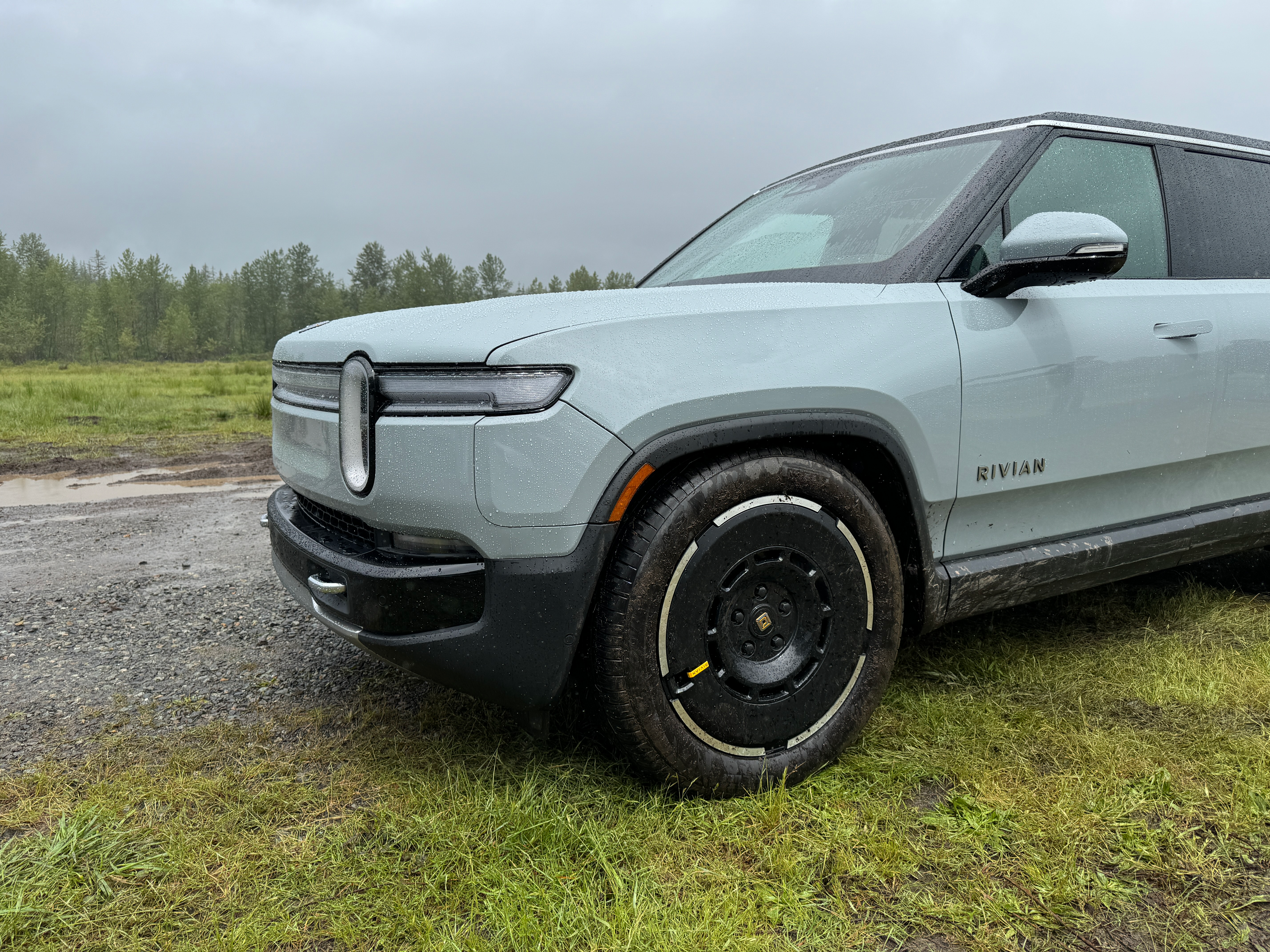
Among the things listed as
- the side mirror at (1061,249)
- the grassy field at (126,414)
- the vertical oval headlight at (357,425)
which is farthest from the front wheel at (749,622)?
the grassy field at (126,414)

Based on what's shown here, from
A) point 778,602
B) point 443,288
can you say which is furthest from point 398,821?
point 443,288

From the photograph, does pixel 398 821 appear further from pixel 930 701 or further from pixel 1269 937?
pixel 1269 937

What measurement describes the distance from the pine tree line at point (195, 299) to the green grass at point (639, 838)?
69732 mm

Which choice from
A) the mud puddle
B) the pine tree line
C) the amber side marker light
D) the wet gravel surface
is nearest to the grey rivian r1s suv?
the amber side marker light

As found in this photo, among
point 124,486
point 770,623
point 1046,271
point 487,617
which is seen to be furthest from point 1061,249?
point 124,486

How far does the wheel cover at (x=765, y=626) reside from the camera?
75.7 inches

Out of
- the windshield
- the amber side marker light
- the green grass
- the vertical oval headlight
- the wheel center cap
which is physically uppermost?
the windshield

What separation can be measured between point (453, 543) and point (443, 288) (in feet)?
274

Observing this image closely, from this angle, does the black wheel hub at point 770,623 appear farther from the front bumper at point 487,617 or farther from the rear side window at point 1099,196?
the rear side window at point 1099,196

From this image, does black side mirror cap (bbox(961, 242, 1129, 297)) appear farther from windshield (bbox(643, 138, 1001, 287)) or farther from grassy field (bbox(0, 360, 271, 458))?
grassy field (bbox(0, 360, 271, 458))

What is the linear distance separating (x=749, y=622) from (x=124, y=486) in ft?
23.3

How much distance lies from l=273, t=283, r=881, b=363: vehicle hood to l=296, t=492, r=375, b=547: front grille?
1.27 feet

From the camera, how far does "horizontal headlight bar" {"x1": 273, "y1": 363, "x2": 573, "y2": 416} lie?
1737mm

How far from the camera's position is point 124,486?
7.30 metres
